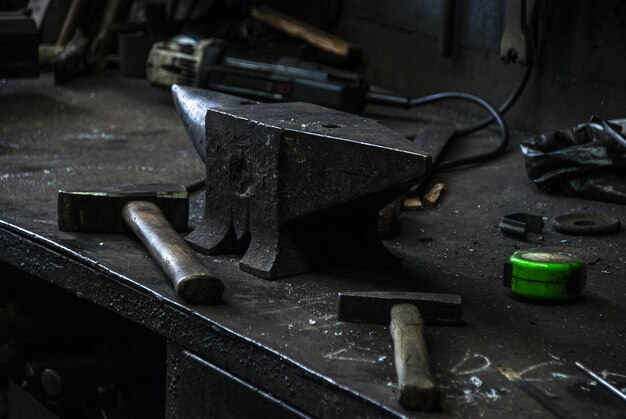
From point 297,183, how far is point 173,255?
0.29 metres

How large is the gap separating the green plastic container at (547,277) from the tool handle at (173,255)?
578 millimetres

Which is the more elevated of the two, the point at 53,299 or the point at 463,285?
the point at 463,285

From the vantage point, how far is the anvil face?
1.94 meters

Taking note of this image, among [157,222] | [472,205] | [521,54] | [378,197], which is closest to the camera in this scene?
[378,197]

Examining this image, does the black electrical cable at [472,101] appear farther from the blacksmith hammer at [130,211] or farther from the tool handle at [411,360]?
the tool handle at [411,360]

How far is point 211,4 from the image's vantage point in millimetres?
4695

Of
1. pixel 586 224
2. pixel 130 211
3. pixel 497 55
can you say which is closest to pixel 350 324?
pixel 130 211

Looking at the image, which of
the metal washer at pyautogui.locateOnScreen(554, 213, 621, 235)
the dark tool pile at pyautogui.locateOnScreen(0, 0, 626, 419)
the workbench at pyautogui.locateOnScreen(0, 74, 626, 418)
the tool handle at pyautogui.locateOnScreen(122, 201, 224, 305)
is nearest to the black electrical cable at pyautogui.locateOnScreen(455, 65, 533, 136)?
the dark tool pile at pyautogui.locateOnScreen(0, 0, 626, 419)

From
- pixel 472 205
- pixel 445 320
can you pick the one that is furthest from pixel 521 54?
pixel 445 320

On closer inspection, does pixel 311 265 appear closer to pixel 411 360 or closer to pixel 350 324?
pixel 350 324

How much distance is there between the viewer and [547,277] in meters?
1.94

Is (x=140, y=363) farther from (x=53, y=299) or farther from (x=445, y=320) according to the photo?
(x=445, y=320)

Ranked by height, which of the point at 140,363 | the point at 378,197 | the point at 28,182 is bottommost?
the point at 140,363

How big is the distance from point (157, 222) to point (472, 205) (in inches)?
38.0
